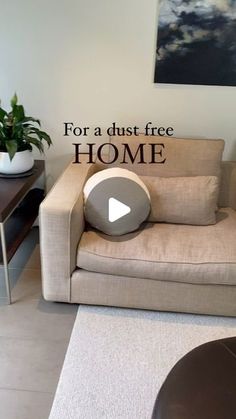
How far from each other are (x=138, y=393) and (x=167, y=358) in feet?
0.79

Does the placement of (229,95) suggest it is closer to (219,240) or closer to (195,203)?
(195,203)

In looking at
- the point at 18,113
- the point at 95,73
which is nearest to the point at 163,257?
the point at 18,113

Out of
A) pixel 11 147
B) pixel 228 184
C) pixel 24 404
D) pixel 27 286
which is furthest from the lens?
pixel 228 184

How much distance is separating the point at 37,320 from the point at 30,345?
0.57ft

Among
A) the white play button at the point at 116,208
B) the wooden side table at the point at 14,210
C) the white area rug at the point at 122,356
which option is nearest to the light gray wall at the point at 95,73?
the wooden side table at the point at 14,210

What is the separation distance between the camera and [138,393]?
142 cm

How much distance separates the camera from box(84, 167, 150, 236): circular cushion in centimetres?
183

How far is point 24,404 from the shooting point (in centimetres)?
137

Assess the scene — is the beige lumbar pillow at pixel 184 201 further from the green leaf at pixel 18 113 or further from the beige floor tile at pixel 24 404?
the beige floor tile at pixel 24 404

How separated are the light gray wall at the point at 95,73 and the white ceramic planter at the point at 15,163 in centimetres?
42

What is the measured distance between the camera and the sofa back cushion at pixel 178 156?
83.3 inches

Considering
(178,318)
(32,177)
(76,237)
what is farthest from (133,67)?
(178,318)

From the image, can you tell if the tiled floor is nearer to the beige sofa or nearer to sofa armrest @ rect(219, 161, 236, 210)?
the beige sofa

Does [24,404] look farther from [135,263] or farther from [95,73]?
[95,73]
